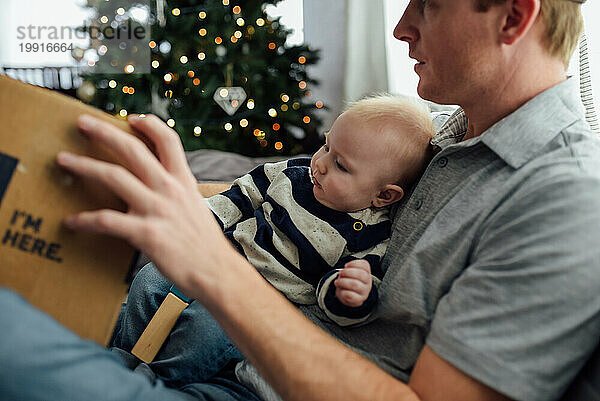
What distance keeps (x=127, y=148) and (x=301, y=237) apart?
1.60 feet

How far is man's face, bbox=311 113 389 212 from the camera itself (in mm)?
Result: 1106

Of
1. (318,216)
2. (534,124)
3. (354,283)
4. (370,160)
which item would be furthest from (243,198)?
(534,124)

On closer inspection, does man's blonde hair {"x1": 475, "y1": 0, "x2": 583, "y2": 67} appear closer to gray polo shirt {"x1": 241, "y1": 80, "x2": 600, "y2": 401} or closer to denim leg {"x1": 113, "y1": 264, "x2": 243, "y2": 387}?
gray polo shirt {"x1": 241, "y1": 80, "x2": 600, "y2": 401}

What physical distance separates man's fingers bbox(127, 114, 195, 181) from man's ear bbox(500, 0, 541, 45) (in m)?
0.62

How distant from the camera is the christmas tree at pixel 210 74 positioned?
10.00 feet

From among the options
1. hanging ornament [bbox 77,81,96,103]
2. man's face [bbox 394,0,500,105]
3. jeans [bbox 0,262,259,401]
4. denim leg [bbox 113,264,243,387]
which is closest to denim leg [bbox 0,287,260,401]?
jeans [bbox 0,262,259,401]

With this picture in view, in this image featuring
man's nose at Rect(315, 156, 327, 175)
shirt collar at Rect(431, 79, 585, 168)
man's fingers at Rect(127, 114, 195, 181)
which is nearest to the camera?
man's fingers at Rect(127, 114, 195, 181)

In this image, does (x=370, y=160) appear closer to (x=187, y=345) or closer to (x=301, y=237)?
(x=301, y=237)

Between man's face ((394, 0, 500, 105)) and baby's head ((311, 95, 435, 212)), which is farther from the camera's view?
baby's head ((311, 95, 435, 212))

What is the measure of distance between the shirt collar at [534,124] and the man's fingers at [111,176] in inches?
22.8

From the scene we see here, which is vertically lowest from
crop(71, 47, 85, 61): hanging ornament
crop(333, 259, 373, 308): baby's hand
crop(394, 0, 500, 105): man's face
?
crop(333, 259, 373, 308): baby's hand

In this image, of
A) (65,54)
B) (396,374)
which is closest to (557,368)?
(396,374)

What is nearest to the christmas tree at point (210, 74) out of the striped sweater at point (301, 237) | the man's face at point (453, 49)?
the striped sweater at point (301, 237)

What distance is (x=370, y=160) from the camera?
1.12 m
